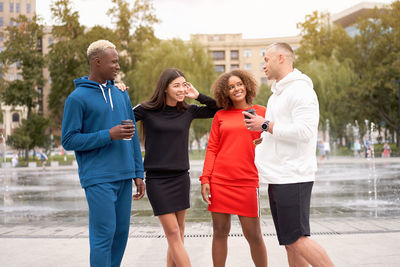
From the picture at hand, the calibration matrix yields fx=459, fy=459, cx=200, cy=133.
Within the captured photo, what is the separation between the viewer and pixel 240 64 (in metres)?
90.3

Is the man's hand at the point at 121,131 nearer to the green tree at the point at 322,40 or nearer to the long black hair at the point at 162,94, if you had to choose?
the long black hair at the point at 162,94

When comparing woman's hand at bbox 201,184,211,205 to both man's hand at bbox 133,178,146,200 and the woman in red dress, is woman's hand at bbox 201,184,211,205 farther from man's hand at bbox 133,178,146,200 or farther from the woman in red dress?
man's hand at bbox 133,178,146,200

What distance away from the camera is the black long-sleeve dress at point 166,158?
397 cm

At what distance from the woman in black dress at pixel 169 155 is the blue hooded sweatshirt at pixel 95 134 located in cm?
49

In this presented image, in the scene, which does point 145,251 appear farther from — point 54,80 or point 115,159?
point 54,80

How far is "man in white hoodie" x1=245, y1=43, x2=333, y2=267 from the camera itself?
128 inches

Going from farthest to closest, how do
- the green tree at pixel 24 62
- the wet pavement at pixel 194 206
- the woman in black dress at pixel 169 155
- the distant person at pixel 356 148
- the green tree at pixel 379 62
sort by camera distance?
the green tree at pixel 24 62 → the green tree at pixel 379 62 → the distant person at pixel 356 148 → the wet pavement at pixel 194 206 → the woman in black dress at pixel 169 155

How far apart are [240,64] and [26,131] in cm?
5615

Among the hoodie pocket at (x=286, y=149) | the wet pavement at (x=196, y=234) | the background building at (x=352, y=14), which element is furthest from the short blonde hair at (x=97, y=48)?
the background building at (x=352, y=14)

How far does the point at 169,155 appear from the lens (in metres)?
4.02

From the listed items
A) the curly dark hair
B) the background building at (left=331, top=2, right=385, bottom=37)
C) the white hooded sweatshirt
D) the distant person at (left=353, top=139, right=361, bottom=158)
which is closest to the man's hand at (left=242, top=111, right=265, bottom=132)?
the white hooded sweatshirt

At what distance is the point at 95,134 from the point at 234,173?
129 centimetres

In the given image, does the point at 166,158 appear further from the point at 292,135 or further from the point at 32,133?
the point at 32,133

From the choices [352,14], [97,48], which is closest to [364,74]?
[352,14]
